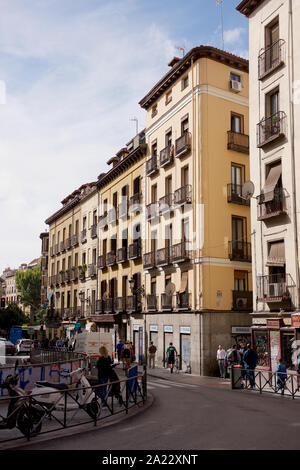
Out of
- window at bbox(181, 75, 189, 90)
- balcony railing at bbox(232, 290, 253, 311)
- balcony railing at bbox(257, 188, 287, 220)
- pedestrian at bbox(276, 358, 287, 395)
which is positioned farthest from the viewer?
window at bbox(181, 75, 189, 90)

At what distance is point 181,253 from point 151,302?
5538 millimetres

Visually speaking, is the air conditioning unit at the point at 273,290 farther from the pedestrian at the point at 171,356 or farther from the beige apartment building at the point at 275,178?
the pedestrian at the point at 171,356

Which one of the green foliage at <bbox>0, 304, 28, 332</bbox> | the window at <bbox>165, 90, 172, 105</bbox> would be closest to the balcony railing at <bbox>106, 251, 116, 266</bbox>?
the window at <bbox>165, 90, 172, 105</bbox>

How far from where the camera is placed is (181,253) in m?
A: 28.8

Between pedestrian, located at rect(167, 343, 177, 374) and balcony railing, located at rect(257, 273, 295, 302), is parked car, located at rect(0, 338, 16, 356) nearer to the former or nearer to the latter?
pedestrian, located at rect(167, 343, 177, 374)

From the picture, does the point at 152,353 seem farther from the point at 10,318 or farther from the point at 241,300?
the point at 10,318

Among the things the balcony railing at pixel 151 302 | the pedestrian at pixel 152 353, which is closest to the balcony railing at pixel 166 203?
the balcony railing at pixel 151 302

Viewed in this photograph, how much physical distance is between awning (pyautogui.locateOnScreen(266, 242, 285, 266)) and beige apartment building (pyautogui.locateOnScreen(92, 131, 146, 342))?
41.9ft

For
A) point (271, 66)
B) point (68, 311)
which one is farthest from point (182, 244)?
point (68, 311)

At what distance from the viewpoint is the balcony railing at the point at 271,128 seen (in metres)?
22.2

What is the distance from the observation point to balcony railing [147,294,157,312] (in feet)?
106

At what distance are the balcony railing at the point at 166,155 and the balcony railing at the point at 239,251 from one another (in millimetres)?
6881

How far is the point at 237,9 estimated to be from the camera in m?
25.6
